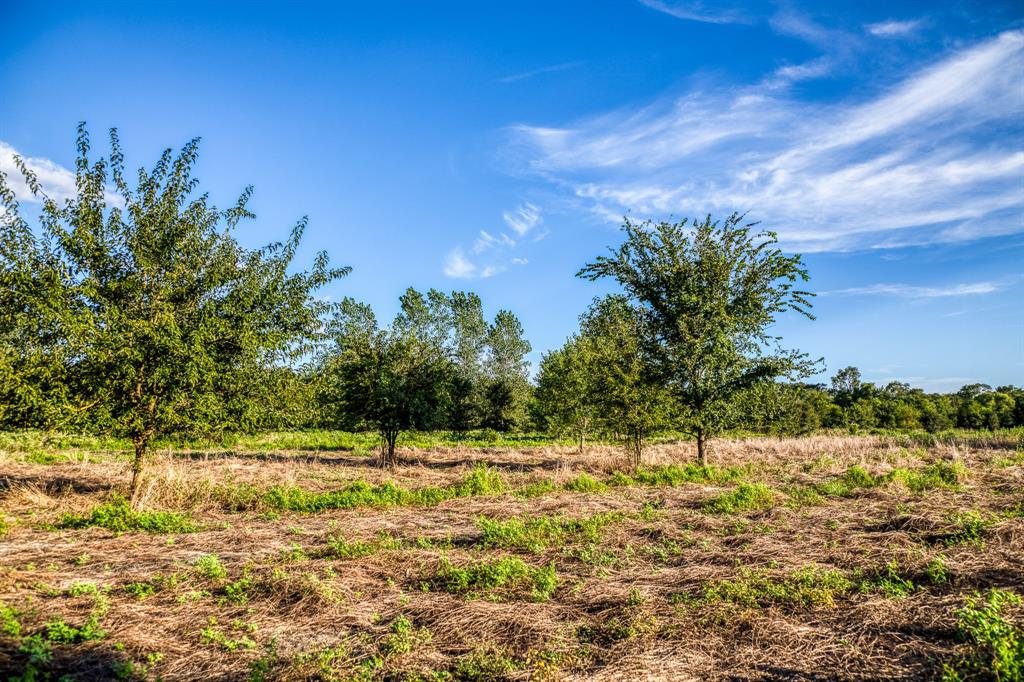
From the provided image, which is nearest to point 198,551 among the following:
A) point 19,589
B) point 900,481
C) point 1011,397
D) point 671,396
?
point 19,589

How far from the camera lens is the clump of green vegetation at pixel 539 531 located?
818 centimetres

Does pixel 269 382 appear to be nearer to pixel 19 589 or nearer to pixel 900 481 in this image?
pixel 19 589

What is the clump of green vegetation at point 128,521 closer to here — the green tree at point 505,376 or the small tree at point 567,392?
the small tree at point 567,392

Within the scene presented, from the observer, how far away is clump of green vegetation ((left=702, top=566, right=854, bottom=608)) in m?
5.54

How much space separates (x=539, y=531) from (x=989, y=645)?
591 cm

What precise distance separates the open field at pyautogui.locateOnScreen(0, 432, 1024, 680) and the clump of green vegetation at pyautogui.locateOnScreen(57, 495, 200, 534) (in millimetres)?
47

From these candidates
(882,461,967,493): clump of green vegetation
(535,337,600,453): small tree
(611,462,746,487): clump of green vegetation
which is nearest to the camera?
(882,461,967,493): clump of green vegetation

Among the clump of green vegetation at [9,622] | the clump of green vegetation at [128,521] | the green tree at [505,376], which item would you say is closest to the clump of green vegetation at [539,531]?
the clump of green vegetation at [9,622]

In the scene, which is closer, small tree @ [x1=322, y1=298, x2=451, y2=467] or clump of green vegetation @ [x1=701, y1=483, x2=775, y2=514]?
clump of green vegetation @ [x1=701, y1=483, x2=775, y2=514]

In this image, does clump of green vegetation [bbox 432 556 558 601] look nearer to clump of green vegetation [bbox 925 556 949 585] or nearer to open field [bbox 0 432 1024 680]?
open field [bbox 0 432 1024 680]

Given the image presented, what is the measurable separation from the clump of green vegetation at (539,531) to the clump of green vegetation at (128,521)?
5.64 metres

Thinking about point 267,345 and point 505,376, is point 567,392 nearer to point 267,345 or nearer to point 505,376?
point 267,345

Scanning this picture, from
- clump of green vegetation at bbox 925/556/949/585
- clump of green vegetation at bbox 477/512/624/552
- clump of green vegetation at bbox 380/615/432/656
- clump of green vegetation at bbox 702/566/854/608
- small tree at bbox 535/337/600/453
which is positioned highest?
small tree at bbox 535/337/600/453

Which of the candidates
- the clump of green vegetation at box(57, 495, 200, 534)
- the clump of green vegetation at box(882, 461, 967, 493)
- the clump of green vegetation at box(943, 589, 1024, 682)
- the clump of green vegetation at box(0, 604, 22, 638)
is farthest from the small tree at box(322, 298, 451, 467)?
the clump of green vegetation at box(943, 589, 1024, 682)
